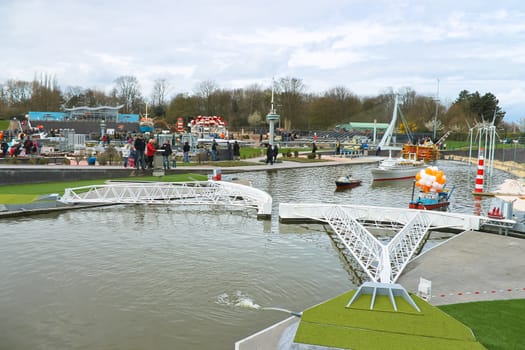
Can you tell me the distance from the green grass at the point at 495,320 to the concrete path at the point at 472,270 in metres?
0.45

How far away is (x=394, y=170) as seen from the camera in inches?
1399

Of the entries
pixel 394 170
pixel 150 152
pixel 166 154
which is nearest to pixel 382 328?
pixel 166 154

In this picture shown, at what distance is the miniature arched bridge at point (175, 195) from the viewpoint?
846 inches

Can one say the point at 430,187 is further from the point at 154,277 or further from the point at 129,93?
the point at 129,93

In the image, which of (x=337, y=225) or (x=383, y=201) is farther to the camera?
(x=383, y=201)

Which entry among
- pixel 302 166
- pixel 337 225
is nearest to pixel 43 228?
pixel 337 225

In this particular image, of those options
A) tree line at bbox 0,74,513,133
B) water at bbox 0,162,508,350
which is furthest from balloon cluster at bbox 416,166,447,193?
tree line at bbox 0,74,513,133

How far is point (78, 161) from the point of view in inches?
1390

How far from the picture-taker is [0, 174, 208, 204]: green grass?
22.1 metres

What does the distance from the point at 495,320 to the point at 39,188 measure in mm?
24504

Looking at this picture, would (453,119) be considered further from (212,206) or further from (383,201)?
(212,206)

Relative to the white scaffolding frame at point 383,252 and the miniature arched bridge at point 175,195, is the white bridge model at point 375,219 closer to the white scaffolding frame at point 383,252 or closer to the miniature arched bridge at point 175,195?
the white scaffolding frame at point 383,252

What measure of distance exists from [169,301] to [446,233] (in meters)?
12.2

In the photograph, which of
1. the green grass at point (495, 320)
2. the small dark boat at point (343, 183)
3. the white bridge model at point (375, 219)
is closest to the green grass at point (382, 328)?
the green grass at point (495, 320)
